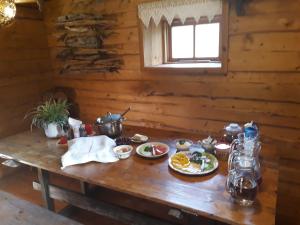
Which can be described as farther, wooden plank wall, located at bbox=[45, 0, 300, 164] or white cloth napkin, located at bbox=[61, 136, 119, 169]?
wooden plank wall, located at bbox=[45, 0, 300, 164]

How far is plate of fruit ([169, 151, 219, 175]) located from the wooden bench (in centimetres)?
67

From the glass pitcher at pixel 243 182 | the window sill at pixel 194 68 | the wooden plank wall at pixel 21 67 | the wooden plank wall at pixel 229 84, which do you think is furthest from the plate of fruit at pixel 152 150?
the wooden plank wall at pixel 21 67

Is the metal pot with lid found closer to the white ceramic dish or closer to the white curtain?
the white ceramic dish

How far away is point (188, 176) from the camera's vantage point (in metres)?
1.32

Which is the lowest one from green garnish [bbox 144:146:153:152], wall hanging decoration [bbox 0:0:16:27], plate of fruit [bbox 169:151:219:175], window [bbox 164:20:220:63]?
plate of fruit [bbox 169:151:219:175]

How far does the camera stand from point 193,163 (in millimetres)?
1407

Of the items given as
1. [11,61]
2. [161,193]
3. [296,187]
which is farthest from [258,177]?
[11,61]

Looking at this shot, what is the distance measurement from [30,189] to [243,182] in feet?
8.12

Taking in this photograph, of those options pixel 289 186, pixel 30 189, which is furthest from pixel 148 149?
pixel 30 189

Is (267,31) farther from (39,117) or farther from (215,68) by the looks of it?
(39,117)

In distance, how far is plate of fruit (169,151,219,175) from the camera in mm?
1335

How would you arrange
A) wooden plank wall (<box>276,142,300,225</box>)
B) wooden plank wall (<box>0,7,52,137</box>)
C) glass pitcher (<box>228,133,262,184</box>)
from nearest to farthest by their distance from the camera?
glass pitcher (<box>228,133,262,184</box>) → wooden plank wall (<box>276,142,300,225</box>) → wooden plank wall (<box>0,7,52,137</box>)

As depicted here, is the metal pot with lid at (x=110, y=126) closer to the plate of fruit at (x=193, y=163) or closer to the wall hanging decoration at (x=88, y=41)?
the plate of fruit at (x=193, y=163)

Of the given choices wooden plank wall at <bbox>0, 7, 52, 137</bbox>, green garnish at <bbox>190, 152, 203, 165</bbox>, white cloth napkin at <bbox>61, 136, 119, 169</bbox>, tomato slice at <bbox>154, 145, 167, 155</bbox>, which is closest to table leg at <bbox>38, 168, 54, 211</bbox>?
white cloth napkin at <bbox>61, 136, 119, 169</bbox>
